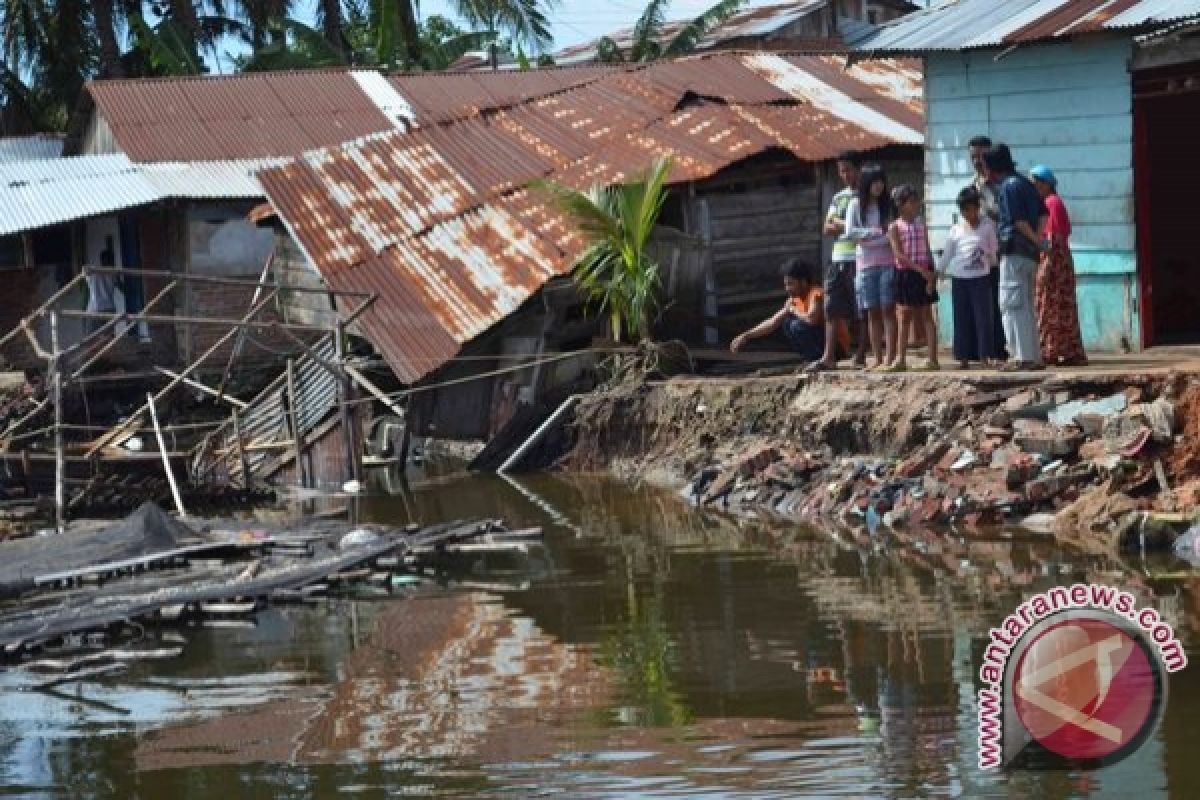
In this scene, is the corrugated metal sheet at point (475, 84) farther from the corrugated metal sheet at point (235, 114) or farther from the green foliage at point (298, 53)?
the green foliage at point (298, 53)

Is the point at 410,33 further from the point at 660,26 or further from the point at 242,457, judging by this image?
the point at 242,457

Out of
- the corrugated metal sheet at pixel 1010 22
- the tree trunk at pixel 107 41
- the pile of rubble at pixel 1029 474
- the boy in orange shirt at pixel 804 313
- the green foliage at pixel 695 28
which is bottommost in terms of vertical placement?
the pile of rubble at pixel 1029 474

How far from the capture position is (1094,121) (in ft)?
53.9

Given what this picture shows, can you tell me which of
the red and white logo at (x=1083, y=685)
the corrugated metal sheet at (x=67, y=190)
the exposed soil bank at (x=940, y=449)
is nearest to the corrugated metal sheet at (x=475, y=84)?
the corrugated metal sheet at (x=67, y=190)

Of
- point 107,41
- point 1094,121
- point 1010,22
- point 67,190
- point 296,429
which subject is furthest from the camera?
point 107,41

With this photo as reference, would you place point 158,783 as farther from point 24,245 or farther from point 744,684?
point 24,245

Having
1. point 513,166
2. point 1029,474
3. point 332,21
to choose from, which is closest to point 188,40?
point 332,21

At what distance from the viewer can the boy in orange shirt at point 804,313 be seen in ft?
58.6

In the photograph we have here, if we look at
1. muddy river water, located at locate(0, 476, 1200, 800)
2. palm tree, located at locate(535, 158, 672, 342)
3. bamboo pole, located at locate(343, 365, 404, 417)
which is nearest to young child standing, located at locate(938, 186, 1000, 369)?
muddy river water, located at locate(0, 476, 1200, 800)

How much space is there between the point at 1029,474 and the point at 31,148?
860 inches

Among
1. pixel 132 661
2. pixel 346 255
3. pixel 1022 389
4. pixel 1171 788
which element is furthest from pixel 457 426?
pixel 1171 788

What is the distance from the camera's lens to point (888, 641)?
445 inches

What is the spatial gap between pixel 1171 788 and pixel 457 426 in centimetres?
1298

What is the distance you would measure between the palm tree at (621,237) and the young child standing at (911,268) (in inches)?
141
